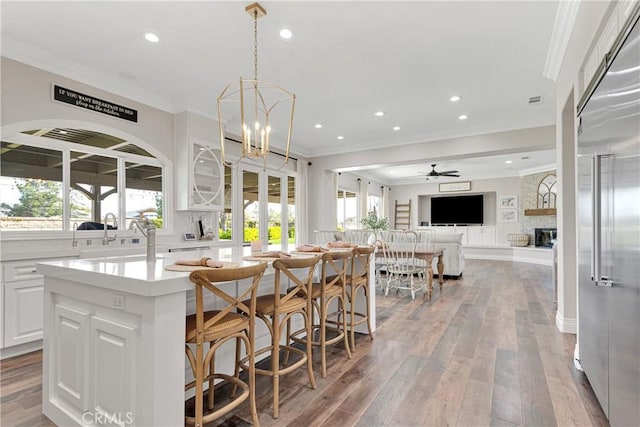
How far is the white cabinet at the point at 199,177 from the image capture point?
4.36m

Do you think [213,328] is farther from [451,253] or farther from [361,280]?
[451,253]

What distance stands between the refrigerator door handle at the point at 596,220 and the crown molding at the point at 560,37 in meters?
1.53

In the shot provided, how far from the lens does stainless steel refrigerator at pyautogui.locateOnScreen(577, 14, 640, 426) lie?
4.39 ft

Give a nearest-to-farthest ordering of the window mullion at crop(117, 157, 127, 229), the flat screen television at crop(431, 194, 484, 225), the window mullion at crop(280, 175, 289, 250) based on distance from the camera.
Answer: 1. the window mullion at crop(117, 157, 127, 229)
2. the window mullion at crop(280, 175, 289, 250)
3. the flat screen television at crop(431, 194, 484, 225)

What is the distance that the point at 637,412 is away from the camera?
51.1 inches

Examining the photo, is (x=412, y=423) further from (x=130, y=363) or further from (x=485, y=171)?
(x=485, y=171)

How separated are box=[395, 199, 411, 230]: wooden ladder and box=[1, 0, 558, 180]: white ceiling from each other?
7405 mm

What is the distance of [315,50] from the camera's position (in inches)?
124

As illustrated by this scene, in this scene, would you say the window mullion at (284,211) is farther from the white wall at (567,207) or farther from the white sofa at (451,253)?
the white wall at (567,207)

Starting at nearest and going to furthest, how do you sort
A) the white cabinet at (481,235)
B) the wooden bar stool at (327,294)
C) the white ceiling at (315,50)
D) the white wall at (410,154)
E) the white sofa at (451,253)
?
1. the wooden bar stool at (327,294)
2. the white ceiling at (315,50)
3. the white wall at (410,154)
4. the white sofa at (451,253)
5. the white cabinet at (481,235)

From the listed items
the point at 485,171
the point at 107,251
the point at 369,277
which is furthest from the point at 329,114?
the point at 485,171

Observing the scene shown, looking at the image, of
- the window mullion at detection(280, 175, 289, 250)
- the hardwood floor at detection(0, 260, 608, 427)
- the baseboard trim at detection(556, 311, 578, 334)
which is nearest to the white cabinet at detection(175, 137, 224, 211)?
the window mullion at detection(280, 175, 289, 250)

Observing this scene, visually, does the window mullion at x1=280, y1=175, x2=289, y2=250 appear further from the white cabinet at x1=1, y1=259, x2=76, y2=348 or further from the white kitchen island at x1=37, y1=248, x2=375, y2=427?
the white kitchen island at x1=37, y1=248, x2=375, y2=427

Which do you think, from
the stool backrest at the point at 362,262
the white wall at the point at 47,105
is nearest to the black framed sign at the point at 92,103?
the white wall at the point at 47,105
